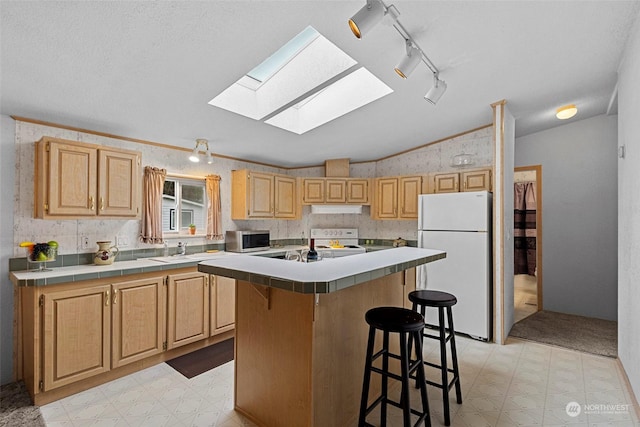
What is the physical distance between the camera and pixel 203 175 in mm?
4031

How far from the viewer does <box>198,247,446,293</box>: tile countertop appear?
147 cm

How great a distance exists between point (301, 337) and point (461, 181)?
309 cm

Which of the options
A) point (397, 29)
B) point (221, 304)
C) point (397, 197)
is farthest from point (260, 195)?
point (397, 29)

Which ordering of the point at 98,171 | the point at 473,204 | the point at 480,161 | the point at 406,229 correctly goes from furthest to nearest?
1. the point at 406,229
2. the point at 480,161
3. the point at 473,204
4. the point at 98,171

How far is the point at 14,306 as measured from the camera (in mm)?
2576

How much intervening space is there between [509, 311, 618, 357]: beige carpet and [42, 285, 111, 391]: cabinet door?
4.11 meters

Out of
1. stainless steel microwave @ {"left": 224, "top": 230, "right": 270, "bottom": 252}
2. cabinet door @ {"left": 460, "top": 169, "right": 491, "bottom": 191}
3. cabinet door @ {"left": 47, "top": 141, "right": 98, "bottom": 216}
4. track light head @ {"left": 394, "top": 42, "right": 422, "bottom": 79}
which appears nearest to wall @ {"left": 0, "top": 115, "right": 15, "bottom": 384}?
cabinet door @ {"left": 47, "top": 141, "right": 98, "bottom": 216}

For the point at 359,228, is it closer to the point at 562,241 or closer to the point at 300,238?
the point at 300,238

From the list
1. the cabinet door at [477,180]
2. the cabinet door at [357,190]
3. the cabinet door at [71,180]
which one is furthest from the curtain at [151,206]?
the cabinet door at [477,180]

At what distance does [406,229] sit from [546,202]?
2.01 metres

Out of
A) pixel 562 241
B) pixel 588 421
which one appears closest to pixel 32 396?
pixel 588 421

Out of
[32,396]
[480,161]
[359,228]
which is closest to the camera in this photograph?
[32,396]

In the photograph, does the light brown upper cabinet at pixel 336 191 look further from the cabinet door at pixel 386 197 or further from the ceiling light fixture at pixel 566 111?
the ceiling light fixture at pixel 566 111

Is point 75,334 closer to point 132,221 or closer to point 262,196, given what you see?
point 132,221
